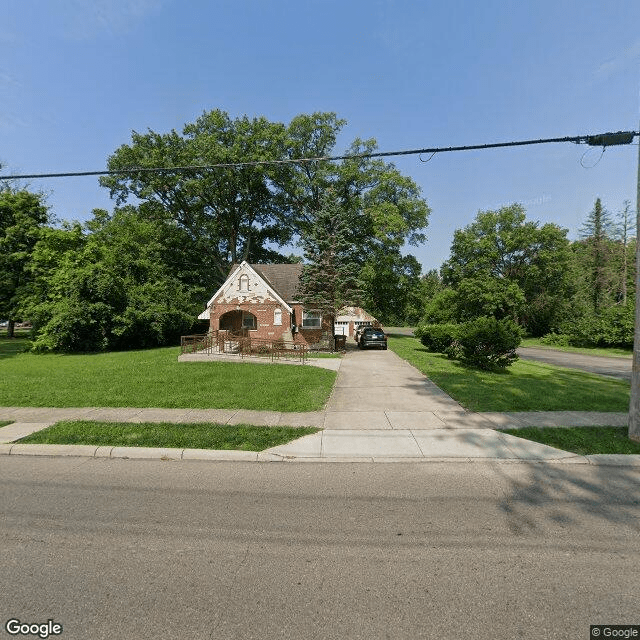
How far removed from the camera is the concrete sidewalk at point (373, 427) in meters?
5.58

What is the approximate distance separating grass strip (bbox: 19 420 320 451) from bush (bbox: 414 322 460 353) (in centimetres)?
1397

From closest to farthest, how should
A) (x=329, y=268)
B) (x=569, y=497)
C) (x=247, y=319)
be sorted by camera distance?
1. (x=569, y=497)
2. (x=329, y=268)
3. (x=247, y=319)

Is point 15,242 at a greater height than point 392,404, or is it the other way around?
Result: point 15,242

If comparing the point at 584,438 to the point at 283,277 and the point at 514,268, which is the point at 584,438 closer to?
the point at 283,277

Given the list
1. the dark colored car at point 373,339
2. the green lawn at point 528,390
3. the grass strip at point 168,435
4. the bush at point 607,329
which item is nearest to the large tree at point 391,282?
the dark colored car at point 373,339

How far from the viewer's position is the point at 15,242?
28031mm

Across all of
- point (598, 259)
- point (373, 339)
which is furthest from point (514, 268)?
point (373, 339)

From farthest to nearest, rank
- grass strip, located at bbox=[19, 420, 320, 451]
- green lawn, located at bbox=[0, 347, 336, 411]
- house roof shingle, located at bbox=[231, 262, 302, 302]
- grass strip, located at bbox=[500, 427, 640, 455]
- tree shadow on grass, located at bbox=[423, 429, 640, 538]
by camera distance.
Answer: house roof shingle, located at bbox=[231, 262, 302, 302] < green lawn, located at bbox=[0, 347, 336, 411] < grass strip, located at bbox=[19, 420, 320, 451] < grass strip, located at bbox=[500, 427, 640, 455] < tree shadow on grass, located at bbox=[423, 429, 640, 538]

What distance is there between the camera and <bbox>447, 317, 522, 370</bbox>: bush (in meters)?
13.1

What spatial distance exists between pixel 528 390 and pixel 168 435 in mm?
9870

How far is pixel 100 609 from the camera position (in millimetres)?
2570

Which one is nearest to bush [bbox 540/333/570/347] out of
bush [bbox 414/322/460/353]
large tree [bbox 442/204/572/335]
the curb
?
large tree [bbox 442/204/572/335]

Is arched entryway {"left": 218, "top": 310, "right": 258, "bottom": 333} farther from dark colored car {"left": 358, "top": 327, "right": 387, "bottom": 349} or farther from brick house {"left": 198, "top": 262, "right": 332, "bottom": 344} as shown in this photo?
dark colored car {"left": 358, "top": 327, "right": 387, "bottom": 349}

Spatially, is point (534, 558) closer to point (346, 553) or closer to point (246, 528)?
point (346, 553)
